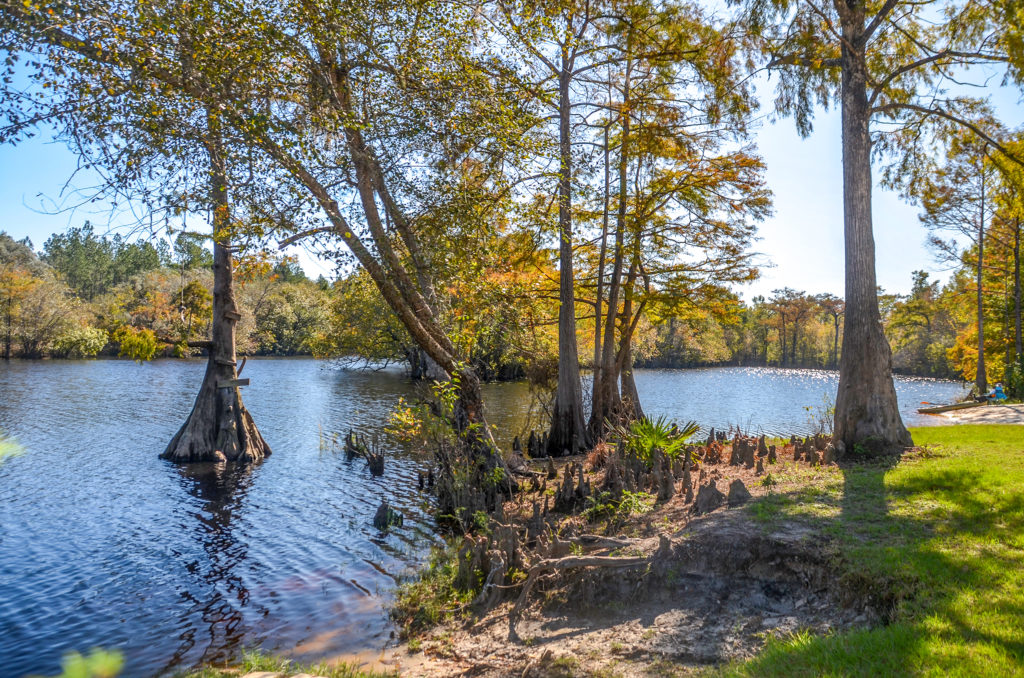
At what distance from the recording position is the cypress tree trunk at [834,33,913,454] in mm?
9336

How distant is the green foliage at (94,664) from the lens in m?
5.21

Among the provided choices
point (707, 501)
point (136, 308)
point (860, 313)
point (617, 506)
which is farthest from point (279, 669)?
point (136, 308)

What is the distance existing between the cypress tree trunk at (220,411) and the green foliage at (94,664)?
8.80 metres

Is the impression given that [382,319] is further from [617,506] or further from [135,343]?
[617,506]

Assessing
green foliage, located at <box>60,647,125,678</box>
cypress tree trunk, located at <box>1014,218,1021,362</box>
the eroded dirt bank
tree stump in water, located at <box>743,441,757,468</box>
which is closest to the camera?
the eroded dirt bank

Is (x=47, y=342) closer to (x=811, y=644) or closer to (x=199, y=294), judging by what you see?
(x=199, y=294)

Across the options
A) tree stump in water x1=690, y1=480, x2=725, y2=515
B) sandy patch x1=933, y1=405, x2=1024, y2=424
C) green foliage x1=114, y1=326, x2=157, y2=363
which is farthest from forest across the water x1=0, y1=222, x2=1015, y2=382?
sandy patch x1=933, y1=405, x2=1024, y2=424

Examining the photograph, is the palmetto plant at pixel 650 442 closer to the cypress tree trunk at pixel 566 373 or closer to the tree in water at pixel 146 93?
the cypress tree trunk at pixel 566 373

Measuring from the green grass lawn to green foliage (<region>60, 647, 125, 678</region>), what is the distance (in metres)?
5.47

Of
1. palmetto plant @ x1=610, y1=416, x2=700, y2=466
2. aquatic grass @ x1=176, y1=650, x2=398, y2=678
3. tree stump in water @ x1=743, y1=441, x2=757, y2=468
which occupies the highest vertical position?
palmetto plant @ x1=610, y1=416, x2=700, y2=466

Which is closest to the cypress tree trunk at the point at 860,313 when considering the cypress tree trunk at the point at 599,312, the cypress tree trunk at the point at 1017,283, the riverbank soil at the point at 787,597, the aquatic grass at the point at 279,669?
the riverbank soil at the point at 787,597

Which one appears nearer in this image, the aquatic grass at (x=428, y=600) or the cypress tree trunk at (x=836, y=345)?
the aquatic grass at (x=428, y=600)

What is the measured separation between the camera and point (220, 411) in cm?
1434

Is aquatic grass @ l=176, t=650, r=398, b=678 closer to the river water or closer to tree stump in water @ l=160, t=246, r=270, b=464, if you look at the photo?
the river water
